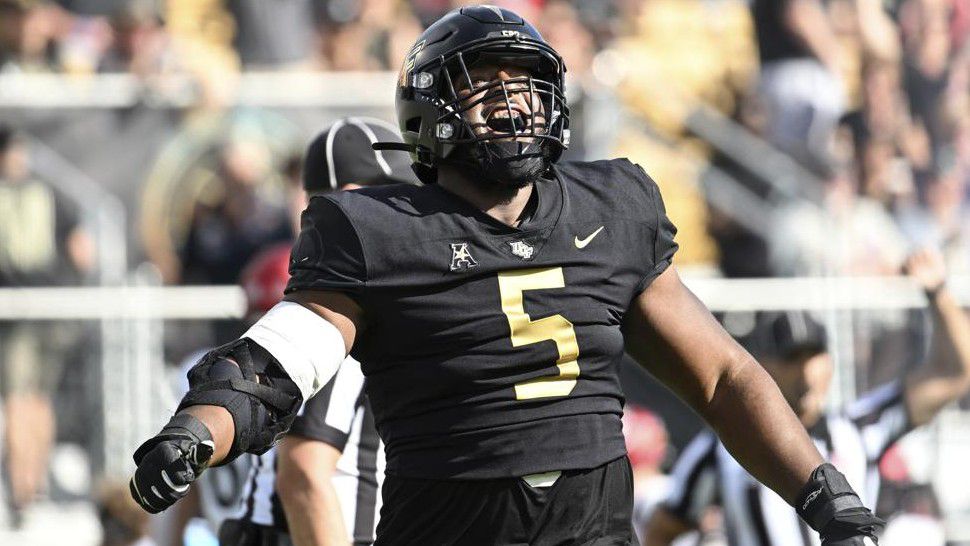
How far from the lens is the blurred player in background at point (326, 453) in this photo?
380 centimetres

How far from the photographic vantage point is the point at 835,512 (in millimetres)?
2939

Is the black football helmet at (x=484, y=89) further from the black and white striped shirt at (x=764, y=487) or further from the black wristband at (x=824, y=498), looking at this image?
the black and white striped shirt at (x=764, y=487)

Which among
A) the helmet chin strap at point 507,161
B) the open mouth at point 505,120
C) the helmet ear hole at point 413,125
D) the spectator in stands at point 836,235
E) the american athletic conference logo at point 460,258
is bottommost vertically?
the american athletic conference logo at point 460,258

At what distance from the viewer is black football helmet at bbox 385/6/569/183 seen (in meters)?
3.07

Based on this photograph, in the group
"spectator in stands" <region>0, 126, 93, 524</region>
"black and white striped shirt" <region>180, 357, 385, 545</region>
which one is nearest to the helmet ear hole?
"black and white striped shirt" <region>180, 357, 385, 545</region>

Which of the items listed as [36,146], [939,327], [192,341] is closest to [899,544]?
[939,327]

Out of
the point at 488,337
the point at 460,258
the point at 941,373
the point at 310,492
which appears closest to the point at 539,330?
the point at 488,337

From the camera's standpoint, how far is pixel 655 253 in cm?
317

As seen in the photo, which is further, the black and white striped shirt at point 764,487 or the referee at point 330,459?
the black and white striped shirt at point 764,487

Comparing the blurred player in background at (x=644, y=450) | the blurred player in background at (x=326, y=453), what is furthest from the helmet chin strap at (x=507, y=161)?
the blurred player in background at (x=644, y=450)

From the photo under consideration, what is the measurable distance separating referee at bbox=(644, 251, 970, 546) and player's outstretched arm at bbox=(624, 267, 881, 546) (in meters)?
2.53

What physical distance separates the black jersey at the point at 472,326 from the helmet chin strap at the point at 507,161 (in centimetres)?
8

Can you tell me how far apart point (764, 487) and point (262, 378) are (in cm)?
331

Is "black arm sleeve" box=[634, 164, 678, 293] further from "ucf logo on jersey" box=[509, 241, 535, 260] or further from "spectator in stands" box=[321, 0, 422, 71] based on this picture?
"spectator in stands" box=[321, 0, 422, 71]
